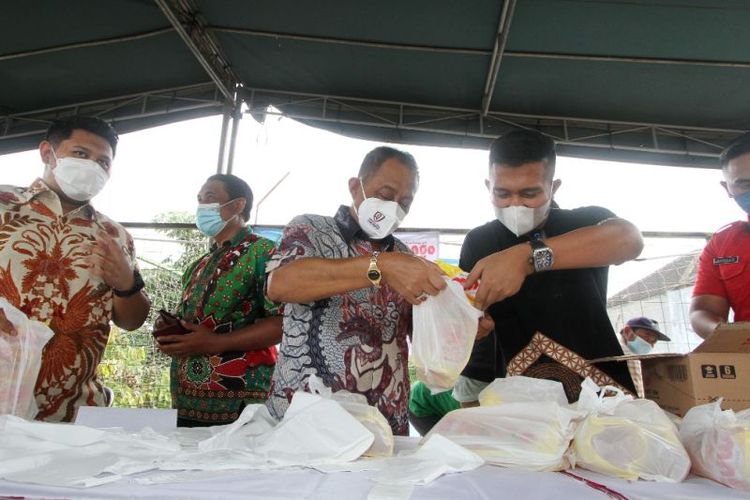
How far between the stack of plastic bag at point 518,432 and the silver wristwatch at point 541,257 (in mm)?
462

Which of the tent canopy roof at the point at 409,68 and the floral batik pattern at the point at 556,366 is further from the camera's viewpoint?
the tent canopy roof at the point at 409,68

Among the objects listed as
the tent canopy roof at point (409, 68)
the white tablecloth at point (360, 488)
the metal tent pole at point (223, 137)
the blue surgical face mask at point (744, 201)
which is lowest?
the white tablecloth at point (360, 488)

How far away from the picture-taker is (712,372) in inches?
43.6

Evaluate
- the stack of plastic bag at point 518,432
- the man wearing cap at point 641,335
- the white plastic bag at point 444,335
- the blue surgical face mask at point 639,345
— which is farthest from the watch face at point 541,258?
the blue surgical face mask at point 639,345

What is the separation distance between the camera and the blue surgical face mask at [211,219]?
2.54 metres

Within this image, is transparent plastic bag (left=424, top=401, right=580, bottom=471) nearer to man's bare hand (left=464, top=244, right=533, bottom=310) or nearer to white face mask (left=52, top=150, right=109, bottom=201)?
man's bare hand (left=464, top=244, right=533, bottom=310)

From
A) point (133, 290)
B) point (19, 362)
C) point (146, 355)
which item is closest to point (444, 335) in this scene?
point (19, 362)

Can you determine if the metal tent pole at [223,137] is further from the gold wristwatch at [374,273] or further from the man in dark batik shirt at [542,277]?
the gold wristwatch at [374,273]

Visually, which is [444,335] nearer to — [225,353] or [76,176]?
[225,353]

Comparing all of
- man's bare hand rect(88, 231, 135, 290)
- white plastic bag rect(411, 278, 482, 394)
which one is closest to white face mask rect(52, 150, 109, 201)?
man's bare hand rect(88, 231, 135, 290)

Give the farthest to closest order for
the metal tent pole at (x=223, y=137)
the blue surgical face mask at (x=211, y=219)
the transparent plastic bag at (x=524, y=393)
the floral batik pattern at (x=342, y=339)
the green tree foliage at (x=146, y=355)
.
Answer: the metal tent pole at (x=223, y=137) < the green tree foliage at (x=146, y=355) < the blue surgical face mask at (x=211, y=219) < the floral batik pattern at (x=342, y=339) < the transparent plastic bag at (x=524, y=393)

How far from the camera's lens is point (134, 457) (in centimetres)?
81

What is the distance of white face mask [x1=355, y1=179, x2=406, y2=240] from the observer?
1510 mm

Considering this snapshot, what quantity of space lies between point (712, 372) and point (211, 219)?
2229 millimetres
